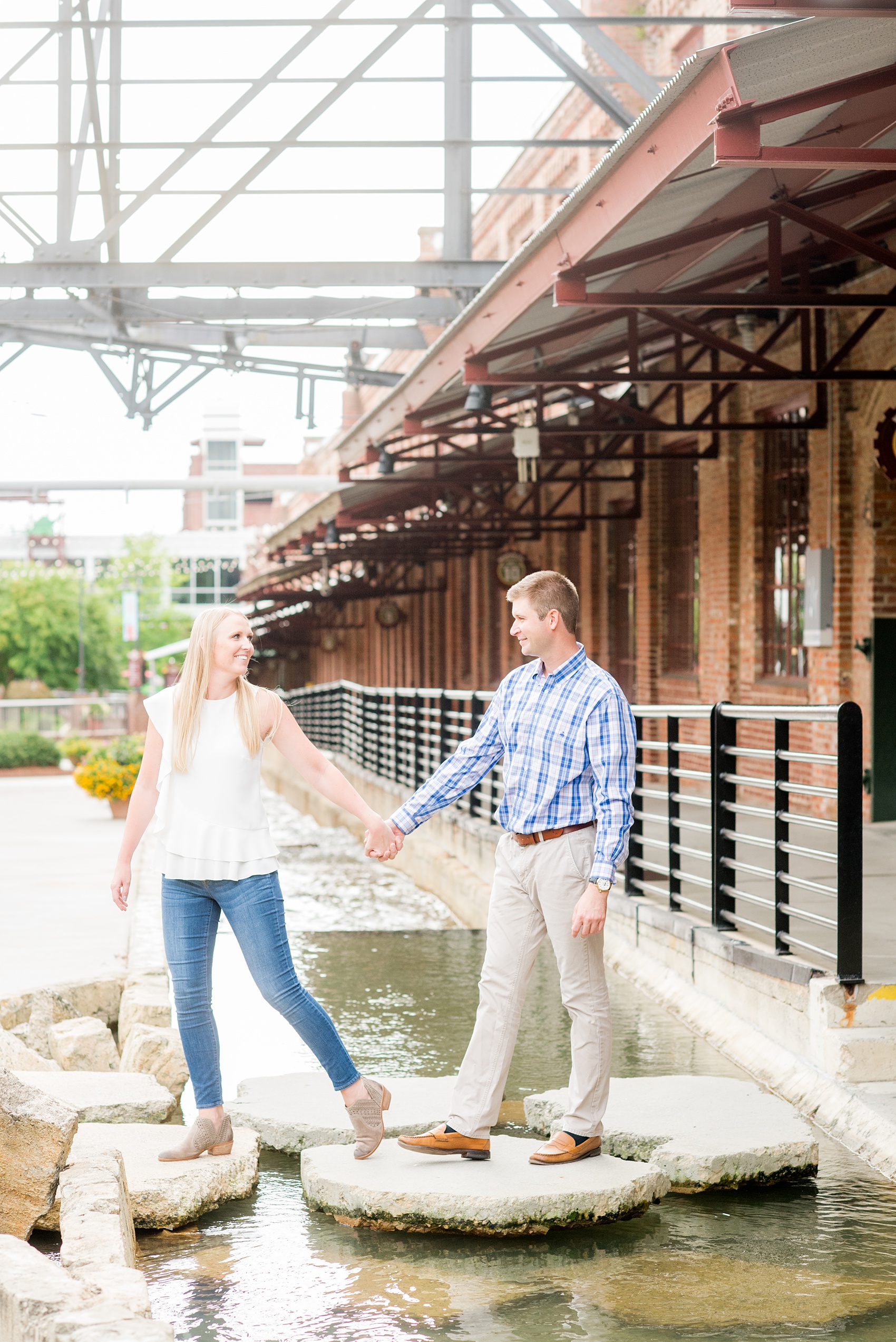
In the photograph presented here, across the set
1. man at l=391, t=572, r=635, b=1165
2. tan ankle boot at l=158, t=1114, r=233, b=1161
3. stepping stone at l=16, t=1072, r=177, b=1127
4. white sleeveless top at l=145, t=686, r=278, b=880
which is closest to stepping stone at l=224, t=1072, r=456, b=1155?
stepping stone at l=16, t=1072, r=177, b=1127

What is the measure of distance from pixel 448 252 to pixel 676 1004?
31.3 feet

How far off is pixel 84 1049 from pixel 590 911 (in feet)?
9.81

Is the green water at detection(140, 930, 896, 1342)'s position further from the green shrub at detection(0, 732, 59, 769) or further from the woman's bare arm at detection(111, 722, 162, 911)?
the green shrub at detection(0, 732, 59, 769)

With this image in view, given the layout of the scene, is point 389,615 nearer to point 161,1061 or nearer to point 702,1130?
point 161,1061

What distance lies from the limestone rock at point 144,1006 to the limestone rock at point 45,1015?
247 mm

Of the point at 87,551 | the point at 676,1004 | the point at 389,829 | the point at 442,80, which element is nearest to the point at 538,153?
the point at 442,80

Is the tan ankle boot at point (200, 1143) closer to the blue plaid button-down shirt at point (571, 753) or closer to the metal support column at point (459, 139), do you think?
the blue plaid button-down shirt at point (571, 753)

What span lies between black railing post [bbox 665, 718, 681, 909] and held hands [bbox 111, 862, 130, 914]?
12.1ft

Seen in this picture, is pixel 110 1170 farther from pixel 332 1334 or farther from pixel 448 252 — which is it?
pixel 448 252

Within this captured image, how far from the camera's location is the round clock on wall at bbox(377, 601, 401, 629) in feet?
107

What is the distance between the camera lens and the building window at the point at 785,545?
14164 mm

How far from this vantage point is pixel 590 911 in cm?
451

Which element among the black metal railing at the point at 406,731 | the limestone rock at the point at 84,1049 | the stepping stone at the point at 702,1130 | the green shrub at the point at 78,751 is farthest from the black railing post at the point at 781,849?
the green shrub at the point at 78,751

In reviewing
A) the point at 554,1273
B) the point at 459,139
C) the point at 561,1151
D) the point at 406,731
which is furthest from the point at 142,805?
the point at 406,731
